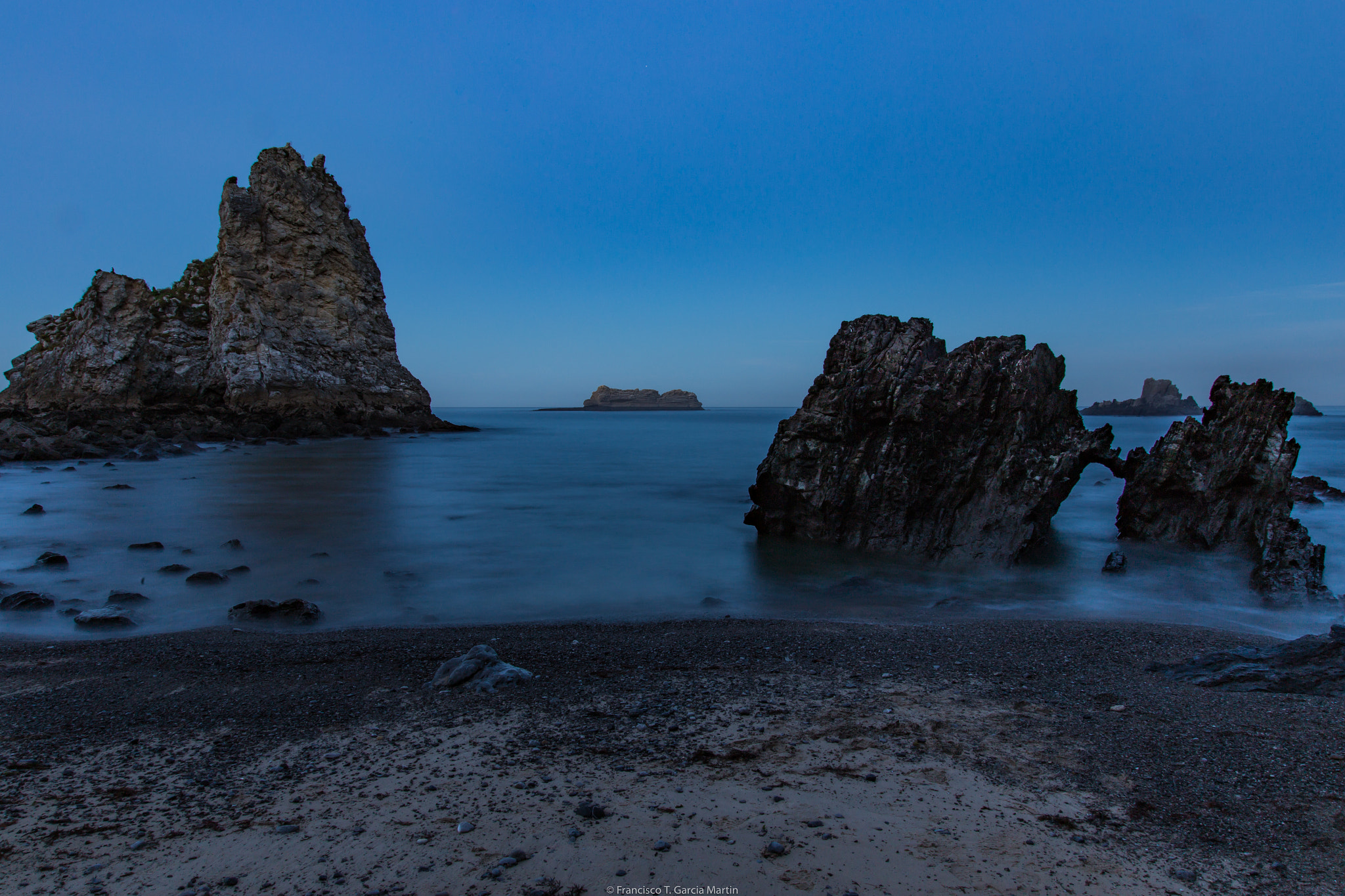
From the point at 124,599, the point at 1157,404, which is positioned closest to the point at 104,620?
the point at 124,599

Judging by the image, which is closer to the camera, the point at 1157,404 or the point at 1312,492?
the point at 1312,492

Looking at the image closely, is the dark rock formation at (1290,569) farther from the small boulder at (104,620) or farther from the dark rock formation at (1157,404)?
the dark rock formation at (1157,404)

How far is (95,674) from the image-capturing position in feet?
17.2

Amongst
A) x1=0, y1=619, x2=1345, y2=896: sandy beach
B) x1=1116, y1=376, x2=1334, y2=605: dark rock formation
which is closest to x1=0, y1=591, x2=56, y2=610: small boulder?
x1=0, y1=619, x2=1345, y2=896: sandy beach

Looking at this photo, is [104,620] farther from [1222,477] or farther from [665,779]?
[1222,477]

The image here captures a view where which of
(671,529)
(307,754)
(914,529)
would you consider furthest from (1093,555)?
(307,754)

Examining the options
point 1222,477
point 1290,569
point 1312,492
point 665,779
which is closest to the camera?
point 665,779

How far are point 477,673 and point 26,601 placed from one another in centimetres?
622

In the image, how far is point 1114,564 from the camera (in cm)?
993

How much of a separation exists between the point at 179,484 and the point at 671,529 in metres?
14.5

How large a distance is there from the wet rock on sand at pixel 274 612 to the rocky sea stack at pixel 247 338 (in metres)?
33.7

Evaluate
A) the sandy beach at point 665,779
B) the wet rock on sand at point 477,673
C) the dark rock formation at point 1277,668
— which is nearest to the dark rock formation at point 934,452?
the dark rock formation at point 1277,668

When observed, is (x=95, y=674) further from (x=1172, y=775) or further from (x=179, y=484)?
(x=179, y=484)

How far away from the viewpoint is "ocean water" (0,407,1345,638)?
26.7 ft
